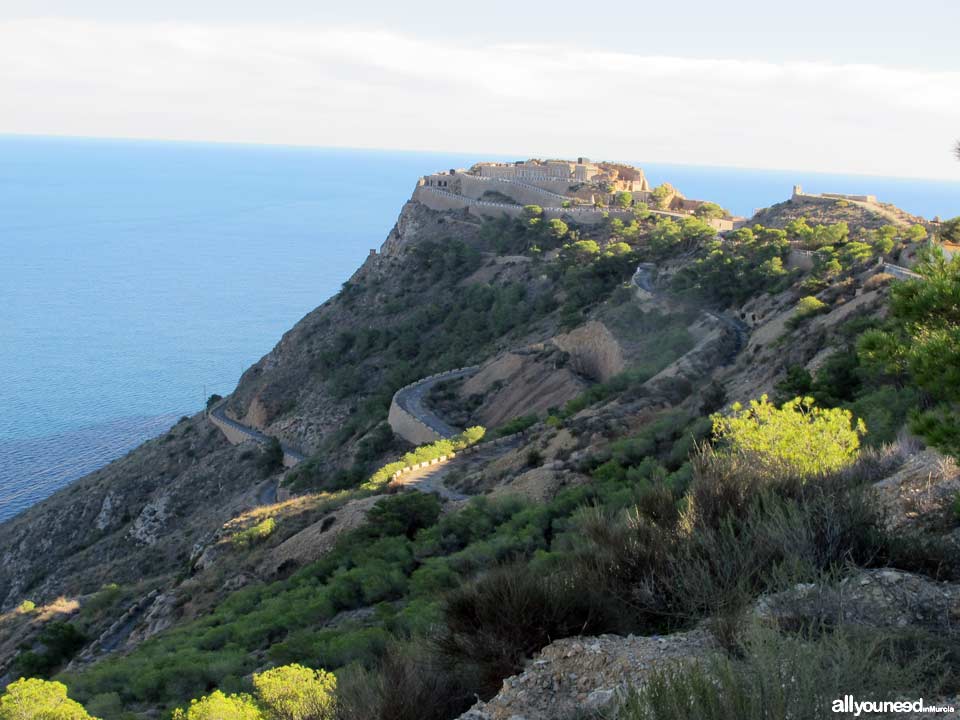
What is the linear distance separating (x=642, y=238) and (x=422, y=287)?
1389 cm

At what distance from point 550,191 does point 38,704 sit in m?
56.9

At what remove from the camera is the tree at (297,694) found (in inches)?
330

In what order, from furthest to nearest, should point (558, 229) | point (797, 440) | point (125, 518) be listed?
point (558, 229)
point (125, 518)
point (797, 440)

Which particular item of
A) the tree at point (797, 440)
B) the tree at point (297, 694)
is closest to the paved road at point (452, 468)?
the tree at point (797, 440)

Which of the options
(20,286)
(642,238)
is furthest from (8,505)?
(20,286)

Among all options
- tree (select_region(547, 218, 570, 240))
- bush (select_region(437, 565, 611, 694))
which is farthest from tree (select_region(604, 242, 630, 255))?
bush (select_region(437, 565, 611, 694))

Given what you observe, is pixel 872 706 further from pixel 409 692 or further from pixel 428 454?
pixel 428 454

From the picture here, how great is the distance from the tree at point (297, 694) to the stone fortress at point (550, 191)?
48031 millimetres

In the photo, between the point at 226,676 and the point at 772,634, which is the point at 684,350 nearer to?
the point at 226,676

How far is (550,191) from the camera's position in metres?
65.4

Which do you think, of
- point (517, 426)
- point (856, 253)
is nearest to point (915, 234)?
point (856, 253)

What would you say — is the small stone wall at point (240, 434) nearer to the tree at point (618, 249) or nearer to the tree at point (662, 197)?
the tree at point (618, 249)

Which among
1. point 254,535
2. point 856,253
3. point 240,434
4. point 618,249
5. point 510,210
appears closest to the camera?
point 254,535

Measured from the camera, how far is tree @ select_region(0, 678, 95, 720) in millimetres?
11930
